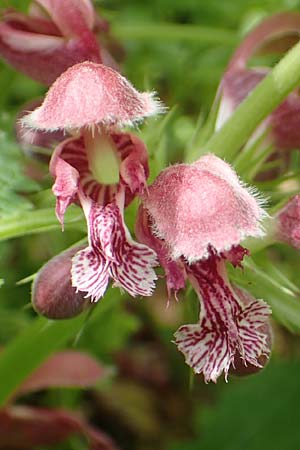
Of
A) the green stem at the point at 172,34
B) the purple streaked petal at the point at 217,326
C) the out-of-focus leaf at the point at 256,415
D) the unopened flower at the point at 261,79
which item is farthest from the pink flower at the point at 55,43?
the out-of-focus leaf at the point at 256,415

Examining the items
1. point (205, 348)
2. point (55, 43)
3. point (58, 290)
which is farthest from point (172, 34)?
point (205, 348)

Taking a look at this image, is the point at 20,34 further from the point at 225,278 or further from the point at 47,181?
the point at 225,278

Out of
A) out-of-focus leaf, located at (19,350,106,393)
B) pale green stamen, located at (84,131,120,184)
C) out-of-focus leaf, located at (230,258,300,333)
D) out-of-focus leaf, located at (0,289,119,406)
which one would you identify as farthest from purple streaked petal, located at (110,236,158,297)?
out-of-focus leaf, located at (19,350,106,393)

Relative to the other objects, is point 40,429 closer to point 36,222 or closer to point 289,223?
point 36,222

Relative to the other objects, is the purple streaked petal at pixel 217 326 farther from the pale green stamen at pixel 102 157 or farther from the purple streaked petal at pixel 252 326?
the pale green stamen at pixel 102 157

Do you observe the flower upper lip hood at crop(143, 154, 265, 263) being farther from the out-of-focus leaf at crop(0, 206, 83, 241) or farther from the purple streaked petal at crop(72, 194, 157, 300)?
the out-of-focus leaf at crop(0, 206, 83, 241)

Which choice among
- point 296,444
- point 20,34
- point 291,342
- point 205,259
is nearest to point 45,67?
point 20,34

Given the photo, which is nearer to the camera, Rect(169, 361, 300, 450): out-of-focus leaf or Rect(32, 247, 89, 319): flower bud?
Rect(32, 247, 89, 319): flower bud
